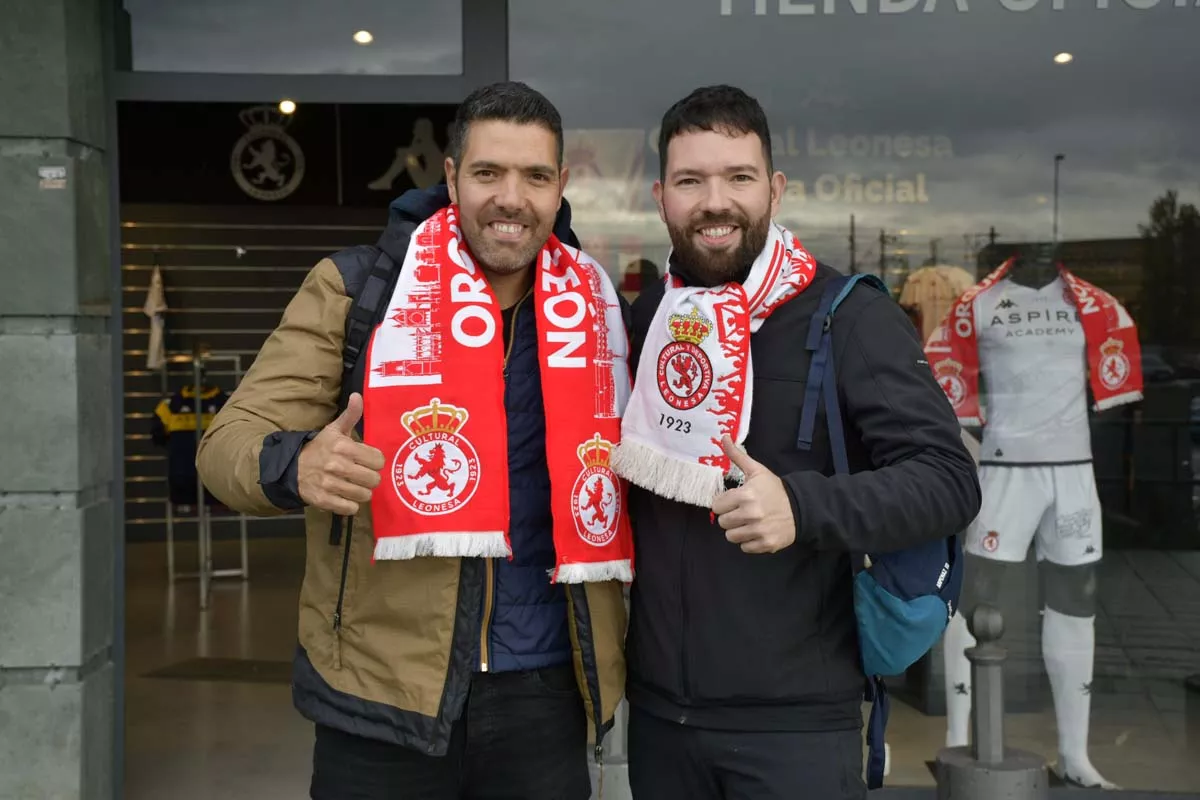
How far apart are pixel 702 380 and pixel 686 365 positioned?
0.06m

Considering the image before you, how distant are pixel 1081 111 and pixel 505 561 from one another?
122 inches

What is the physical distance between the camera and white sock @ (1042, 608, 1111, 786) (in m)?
4.53

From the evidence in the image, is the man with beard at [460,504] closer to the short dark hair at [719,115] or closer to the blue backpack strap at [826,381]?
the short dark hair at [719,115]

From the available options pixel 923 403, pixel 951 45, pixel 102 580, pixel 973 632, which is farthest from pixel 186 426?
pixel 923 403

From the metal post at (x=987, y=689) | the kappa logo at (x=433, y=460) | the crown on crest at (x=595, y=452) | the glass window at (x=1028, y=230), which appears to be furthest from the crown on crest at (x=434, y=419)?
the glass window at (x=1028, y=230)

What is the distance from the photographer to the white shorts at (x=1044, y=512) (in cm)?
450

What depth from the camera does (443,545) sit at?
227 cm

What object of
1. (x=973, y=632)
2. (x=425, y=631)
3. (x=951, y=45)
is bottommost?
(x=973, y=632)

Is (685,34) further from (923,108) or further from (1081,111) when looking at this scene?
(1081,111)

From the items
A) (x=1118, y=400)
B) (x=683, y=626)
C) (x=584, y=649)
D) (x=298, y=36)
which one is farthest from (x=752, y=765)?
(x=298, y=36)

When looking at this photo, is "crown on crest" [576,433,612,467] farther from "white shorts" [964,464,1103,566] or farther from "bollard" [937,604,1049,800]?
"white shorts" [964,464,1103,566]

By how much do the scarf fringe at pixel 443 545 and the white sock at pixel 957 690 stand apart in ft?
8.91

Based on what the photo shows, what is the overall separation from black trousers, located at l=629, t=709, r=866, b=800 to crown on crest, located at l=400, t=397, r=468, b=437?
2.18 ft

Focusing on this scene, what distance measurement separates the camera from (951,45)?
4.45 metres
